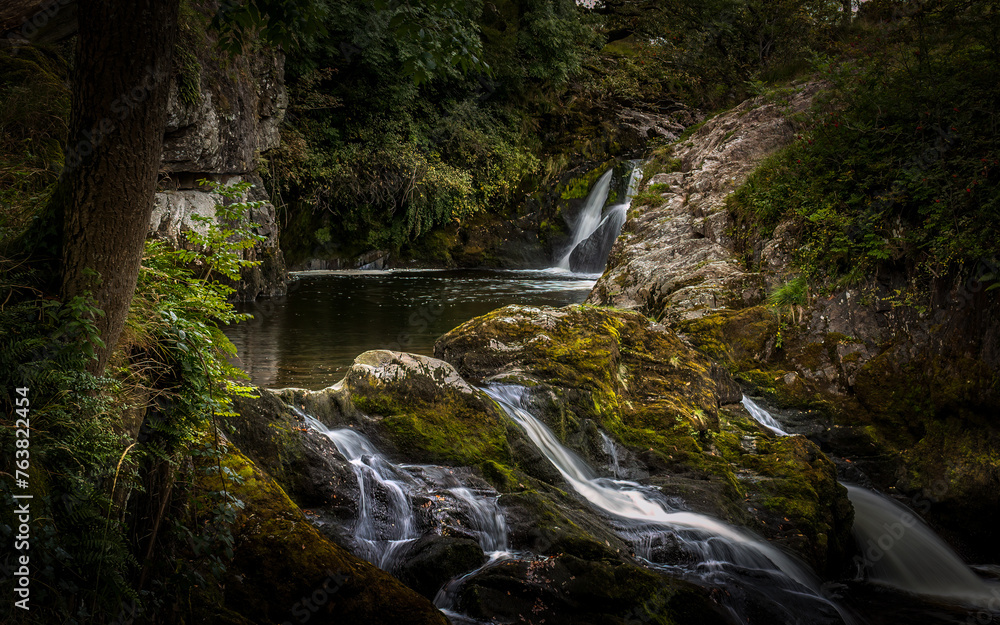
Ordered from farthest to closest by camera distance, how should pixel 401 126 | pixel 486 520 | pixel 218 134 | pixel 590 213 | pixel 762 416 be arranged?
1. pixel 590 213
2. pixel 401 126
3. pixel 218 134
4. pixel 762 416
5. pixel 486 520

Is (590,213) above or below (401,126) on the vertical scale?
below

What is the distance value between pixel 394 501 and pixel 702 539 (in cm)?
250

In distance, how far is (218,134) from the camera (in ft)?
36.6

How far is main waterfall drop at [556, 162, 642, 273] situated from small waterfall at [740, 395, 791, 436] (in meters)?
10.0

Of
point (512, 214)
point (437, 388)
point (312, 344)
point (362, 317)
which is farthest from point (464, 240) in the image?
point (437, 388)

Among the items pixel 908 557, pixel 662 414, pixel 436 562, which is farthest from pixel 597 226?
pixel 436 562

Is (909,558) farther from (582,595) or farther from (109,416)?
(109,416)

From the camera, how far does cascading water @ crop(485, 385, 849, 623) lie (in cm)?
455

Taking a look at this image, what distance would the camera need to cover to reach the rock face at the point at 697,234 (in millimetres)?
8984

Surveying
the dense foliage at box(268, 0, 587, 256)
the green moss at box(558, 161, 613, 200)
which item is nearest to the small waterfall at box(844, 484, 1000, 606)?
the dense foliage at box(268, 0, 587, 256)

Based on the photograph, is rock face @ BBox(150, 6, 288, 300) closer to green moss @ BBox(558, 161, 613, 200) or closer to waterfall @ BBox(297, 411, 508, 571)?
waterfall @ BBox(297, 411, 508, 571)

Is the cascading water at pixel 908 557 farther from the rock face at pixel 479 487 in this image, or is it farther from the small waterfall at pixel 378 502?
the small waterfall at pixel 378 502

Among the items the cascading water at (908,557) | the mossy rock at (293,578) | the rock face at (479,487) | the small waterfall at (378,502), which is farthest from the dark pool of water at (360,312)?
the cascading water at (908,557)

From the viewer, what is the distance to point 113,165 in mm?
2340
